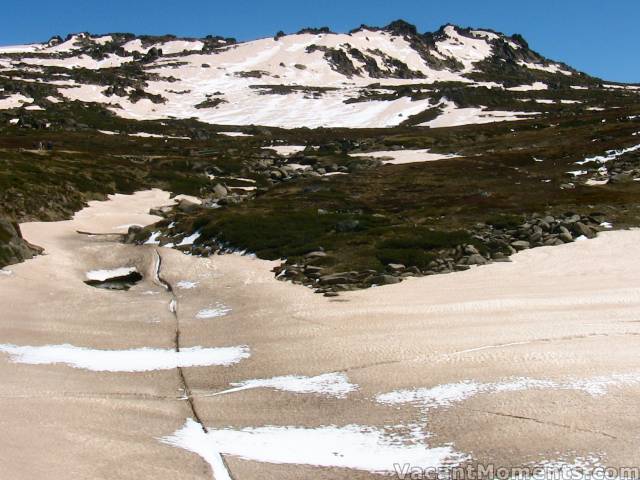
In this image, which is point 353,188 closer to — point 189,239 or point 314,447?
point 189,239

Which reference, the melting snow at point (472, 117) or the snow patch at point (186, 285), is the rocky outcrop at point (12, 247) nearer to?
the snow patch at point (186, 285)

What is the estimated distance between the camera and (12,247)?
41.5m

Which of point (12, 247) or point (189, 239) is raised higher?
point (189, 239)

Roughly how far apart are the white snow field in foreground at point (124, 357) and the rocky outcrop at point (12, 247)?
18176 millimetres

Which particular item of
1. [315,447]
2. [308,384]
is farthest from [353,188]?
[315,447]

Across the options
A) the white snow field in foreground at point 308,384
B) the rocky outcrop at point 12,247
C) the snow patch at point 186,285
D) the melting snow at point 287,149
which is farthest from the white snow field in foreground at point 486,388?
the melting snow at point 287,149

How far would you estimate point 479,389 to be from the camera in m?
17.6

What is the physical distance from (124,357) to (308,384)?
27.8ft

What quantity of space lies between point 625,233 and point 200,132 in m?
142

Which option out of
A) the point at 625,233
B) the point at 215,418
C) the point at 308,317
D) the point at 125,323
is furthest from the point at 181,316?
the point at 625,233

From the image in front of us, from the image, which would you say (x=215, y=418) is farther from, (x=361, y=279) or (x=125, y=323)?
(x=361, y=279)

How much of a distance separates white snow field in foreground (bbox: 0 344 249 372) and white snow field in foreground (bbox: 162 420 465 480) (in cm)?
601

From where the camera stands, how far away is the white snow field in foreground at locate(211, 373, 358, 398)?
18875 mm

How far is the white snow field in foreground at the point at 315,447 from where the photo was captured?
46.7ft
